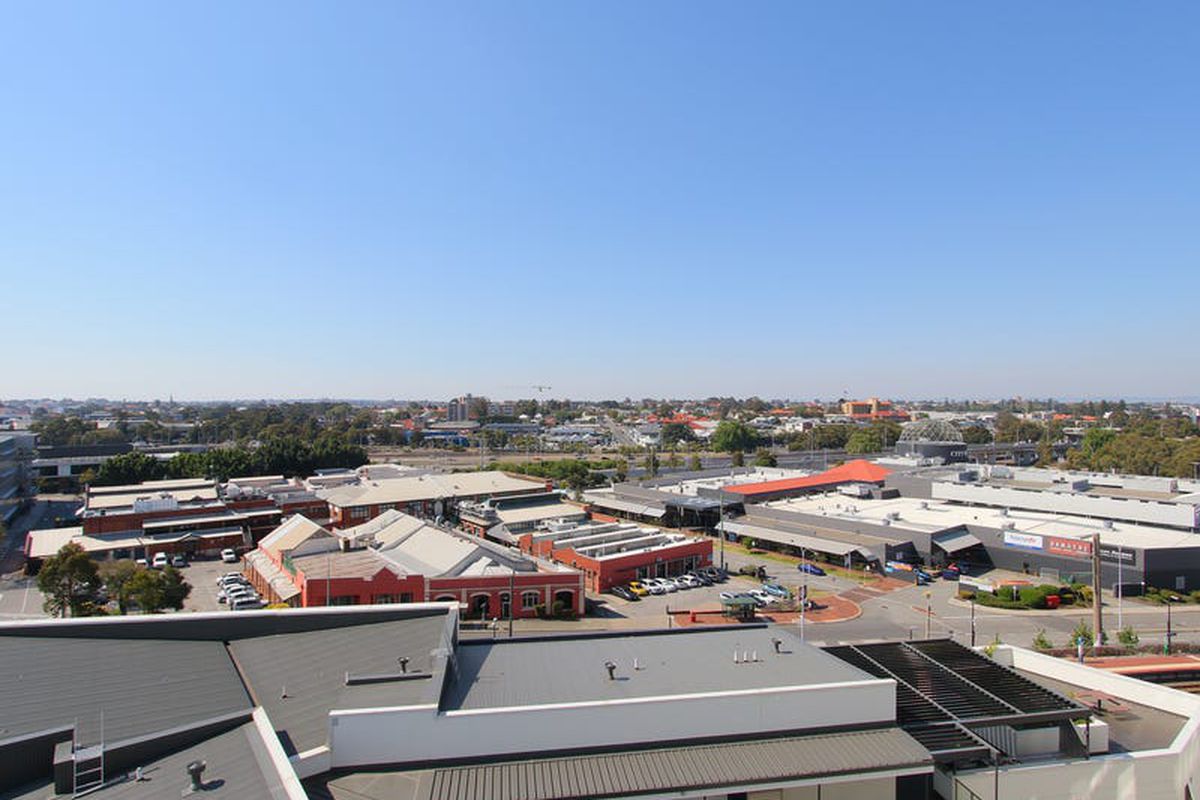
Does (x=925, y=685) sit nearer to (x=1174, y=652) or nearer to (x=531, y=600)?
(x=1174, y=652)

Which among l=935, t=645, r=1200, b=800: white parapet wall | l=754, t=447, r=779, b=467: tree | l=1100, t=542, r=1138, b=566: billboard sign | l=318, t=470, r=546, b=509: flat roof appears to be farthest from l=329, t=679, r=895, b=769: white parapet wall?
l=754, t=447, r=779, b=467: tree

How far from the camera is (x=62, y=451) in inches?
3019

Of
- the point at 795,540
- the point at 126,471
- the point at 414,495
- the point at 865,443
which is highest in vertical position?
the point at 126,471

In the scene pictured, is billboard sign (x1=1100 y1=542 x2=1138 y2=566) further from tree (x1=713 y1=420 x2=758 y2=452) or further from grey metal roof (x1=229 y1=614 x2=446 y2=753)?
tree (x1=713 y1=420 x2=758 y2=452)

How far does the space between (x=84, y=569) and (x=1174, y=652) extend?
1582 inches

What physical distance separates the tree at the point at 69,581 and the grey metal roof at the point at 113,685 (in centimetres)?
1510

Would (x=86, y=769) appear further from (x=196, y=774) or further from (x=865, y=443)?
(x=865, y=443)

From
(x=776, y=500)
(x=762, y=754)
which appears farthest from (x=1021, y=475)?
(x=762, y=754)

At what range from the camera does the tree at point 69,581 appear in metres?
26.4

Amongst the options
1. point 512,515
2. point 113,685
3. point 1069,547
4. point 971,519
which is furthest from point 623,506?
point 113,685

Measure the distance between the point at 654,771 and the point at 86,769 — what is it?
323 inches

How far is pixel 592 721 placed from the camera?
11711mm

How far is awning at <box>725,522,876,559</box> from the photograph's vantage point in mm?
38969

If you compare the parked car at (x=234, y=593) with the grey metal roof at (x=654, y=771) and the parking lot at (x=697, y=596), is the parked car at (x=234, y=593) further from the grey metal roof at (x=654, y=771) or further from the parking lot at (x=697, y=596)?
the grey metal roof at (x=654, y=771)
